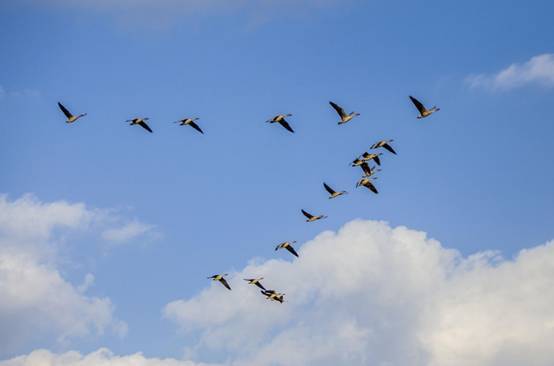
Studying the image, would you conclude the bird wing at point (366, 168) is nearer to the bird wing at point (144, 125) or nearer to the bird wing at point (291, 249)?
the bird wing at point (291, 249)

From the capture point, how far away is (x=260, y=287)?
106m

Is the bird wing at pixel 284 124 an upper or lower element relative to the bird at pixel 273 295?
upper

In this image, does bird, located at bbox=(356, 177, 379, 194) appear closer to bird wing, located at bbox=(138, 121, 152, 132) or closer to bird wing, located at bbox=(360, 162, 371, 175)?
bird wing, located at bbox=(360, 162, 371, 175)

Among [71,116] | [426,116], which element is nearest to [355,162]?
[426,116]

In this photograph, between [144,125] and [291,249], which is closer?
[144,125]

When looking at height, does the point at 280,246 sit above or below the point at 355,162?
below

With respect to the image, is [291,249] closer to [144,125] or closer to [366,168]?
[366,168]

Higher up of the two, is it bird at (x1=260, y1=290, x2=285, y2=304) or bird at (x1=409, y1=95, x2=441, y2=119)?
bird at (x1=409, y1=95, x2=441, y2=119)

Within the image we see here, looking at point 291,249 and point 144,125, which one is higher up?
point 144,125

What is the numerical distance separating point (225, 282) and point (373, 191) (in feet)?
67.0

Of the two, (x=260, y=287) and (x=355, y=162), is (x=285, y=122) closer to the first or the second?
(x=355, y=162)

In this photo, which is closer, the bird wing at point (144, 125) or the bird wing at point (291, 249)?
the bird wing at point (144, 125)

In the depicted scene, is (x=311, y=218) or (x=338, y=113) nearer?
(x=338, y=113)

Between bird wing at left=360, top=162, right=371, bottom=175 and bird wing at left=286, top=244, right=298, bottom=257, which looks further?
bird wing at left=286, top=244, right=298, bottom=257
